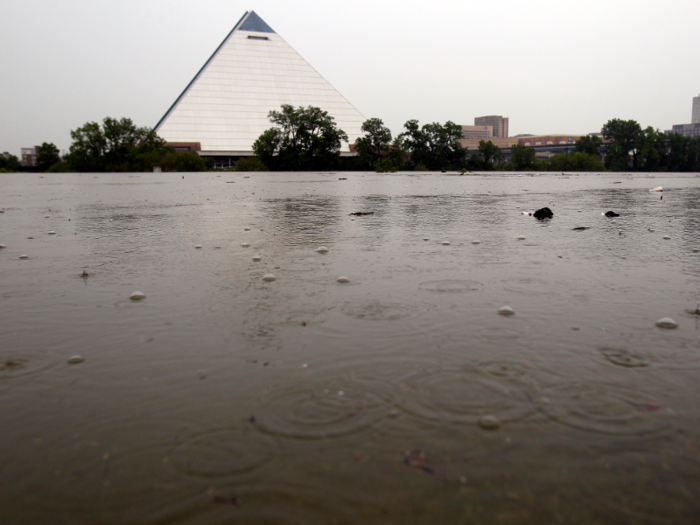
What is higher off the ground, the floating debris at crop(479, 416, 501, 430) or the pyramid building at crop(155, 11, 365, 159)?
the pyramid building at crop(155, 11, 365, 159)

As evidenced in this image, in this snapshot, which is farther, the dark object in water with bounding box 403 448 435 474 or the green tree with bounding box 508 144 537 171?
the green tree with bounding box 508 144 537 171

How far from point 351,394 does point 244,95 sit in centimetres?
12825

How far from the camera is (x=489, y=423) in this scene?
1821 mm

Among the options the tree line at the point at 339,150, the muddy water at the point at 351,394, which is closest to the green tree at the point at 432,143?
the tree line at the point at 339,150

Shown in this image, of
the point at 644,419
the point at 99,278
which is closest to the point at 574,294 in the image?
the point at 644,419

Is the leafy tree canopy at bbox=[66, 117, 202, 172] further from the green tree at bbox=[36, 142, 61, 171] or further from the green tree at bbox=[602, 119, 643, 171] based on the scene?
the green tree at bbox=[602, 119, 643, 171]

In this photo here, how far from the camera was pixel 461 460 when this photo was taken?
1610 mm

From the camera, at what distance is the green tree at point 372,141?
77.3 metres

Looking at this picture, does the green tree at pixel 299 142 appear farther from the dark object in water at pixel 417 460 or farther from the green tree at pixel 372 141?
the dark object in water at pixel 417 460

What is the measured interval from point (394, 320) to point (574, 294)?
4.68ft

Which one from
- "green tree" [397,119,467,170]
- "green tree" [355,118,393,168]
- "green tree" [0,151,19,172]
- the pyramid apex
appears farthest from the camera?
the pyramid apex

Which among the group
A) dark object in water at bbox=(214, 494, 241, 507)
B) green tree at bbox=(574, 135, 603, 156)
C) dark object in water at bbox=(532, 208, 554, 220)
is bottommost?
dark object in water at bbox=(214, 494, 241, 507)

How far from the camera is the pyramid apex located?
132m

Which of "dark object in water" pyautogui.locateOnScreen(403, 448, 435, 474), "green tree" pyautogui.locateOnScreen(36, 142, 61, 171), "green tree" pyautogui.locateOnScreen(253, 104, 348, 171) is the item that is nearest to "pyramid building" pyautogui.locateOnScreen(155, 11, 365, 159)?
"green tree" pyautogui.locateOnScreen(36, 142, 61, 171)
